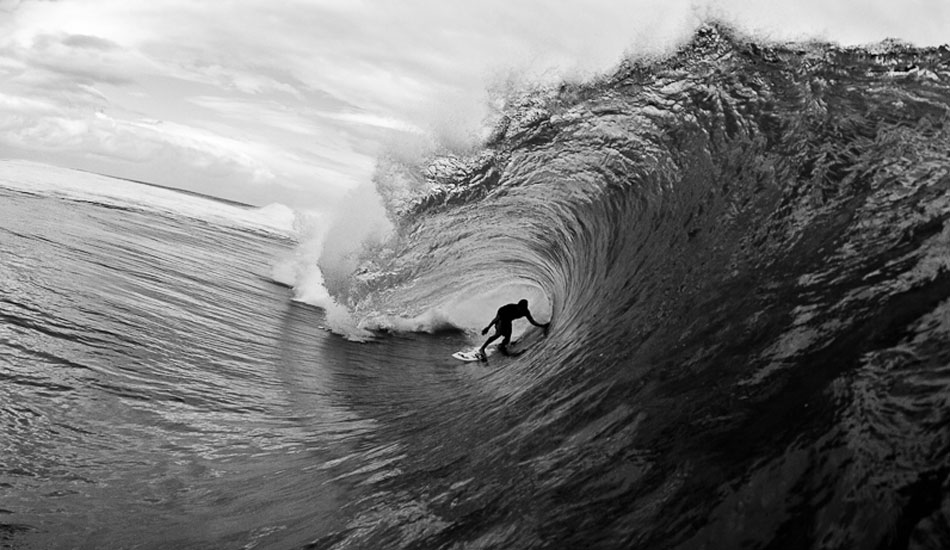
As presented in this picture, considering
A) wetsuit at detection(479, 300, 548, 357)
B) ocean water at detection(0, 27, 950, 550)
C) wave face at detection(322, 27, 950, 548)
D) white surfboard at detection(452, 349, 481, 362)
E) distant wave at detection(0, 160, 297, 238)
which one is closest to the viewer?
wave face at detection(322, 27, 950, 548)

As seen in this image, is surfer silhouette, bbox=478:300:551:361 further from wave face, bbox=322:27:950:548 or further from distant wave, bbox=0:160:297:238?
distant wave, bbox=0:160:297:238

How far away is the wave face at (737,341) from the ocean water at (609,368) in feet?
0.07

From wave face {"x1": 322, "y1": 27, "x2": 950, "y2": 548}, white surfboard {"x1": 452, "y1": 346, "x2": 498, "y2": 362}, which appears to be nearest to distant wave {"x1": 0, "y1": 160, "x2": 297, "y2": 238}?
white surfboard {"x1": 452, "y1": 346, "x2": 498, "y2": 362}

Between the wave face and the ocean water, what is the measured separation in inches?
0.8

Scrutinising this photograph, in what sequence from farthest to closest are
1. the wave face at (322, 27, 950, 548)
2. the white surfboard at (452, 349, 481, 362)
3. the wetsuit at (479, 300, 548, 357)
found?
1. the white surfboard at (452, 349, 481, 362)
2. the wetsuit at (479, 300, 548, 357)
3. the wave face at (322, 27, 950, 548)

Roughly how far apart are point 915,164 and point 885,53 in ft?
15.3

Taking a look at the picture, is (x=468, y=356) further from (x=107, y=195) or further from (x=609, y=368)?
(x=107, y=195)

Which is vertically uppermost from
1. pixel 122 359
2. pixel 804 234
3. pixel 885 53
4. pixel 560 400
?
pixel 885 53

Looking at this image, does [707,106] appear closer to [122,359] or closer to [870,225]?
[870,225]

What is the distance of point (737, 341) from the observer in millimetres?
4359

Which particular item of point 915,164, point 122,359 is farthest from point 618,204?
point 122,359

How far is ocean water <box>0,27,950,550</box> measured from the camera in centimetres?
311

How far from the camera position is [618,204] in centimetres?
984

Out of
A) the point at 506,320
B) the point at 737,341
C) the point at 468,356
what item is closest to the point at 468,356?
the point at 468,356
